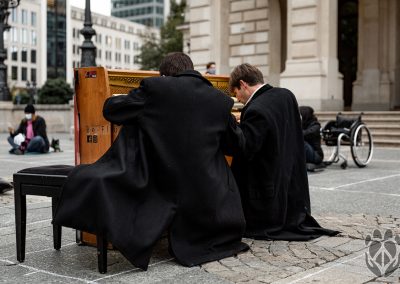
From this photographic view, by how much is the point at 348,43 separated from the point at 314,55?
6717mm

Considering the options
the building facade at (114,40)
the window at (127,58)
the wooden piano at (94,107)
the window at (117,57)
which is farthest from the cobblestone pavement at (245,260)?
the window at (127,58)

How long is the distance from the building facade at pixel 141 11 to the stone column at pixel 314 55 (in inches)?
5243

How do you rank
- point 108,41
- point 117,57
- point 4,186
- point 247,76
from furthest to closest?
point 117,57 < point 108,41 < point 4,186 < point 247,76

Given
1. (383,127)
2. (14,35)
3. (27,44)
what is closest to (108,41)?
(27,44)

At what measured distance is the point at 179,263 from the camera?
14.5 ft

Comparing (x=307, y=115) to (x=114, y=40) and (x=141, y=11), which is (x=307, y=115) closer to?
(x=114, y=40)

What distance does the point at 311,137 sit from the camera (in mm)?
10812

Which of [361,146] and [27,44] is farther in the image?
[27,44]

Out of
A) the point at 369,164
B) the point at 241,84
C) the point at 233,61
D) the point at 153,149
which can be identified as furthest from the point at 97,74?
the point at 233,61

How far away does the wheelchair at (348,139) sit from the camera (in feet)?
37.1

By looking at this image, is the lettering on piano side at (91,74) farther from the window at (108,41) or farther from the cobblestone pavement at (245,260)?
the window at (108,41)

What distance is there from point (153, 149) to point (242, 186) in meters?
1.25

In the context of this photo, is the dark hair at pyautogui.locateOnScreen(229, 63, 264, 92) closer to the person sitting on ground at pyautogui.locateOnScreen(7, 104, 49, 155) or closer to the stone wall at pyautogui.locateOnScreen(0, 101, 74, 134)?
the person sitting on ground at pyautogui.locateOnScreen(7, 104, 49, 155)

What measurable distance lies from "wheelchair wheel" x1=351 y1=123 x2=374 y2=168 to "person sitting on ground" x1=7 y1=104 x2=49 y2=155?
8266 mm
